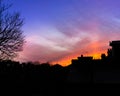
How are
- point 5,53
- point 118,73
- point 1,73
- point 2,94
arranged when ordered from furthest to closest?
point 1,73
point 5,53
point 2,94
point 118,73

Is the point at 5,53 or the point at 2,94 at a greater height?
the point at 5,53

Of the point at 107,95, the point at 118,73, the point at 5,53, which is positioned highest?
the point at 5,53

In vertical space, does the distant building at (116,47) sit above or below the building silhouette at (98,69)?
above

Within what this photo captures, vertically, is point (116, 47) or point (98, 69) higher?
point (116, 47)

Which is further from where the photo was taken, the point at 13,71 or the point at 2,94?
the point at 13,71

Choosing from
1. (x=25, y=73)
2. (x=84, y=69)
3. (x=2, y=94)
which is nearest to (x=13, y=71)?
(x=25, y=73)

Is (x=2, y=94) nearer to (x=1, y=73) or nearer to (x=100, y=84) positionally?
(x=1, y=73)

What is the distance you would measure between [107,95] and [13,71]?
17829 mm

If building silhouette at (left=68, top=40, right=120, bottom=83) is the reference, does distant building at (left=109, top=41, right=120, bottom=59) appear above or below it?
above

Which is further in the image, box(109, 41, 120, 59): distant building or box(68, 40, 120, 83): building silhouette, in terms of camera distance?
box(109, 41, 120, 59): distant building

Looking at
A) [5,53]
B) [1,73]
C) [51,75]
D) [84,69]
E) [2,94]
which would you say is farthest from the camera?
[51,75]

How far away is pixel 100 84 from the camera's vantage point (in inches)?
1212

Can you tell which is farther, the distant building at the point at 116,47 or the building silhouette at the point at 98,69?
the distant building at the point at 116,47

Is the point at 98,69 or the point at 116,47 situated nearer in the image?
the point at 98,69
